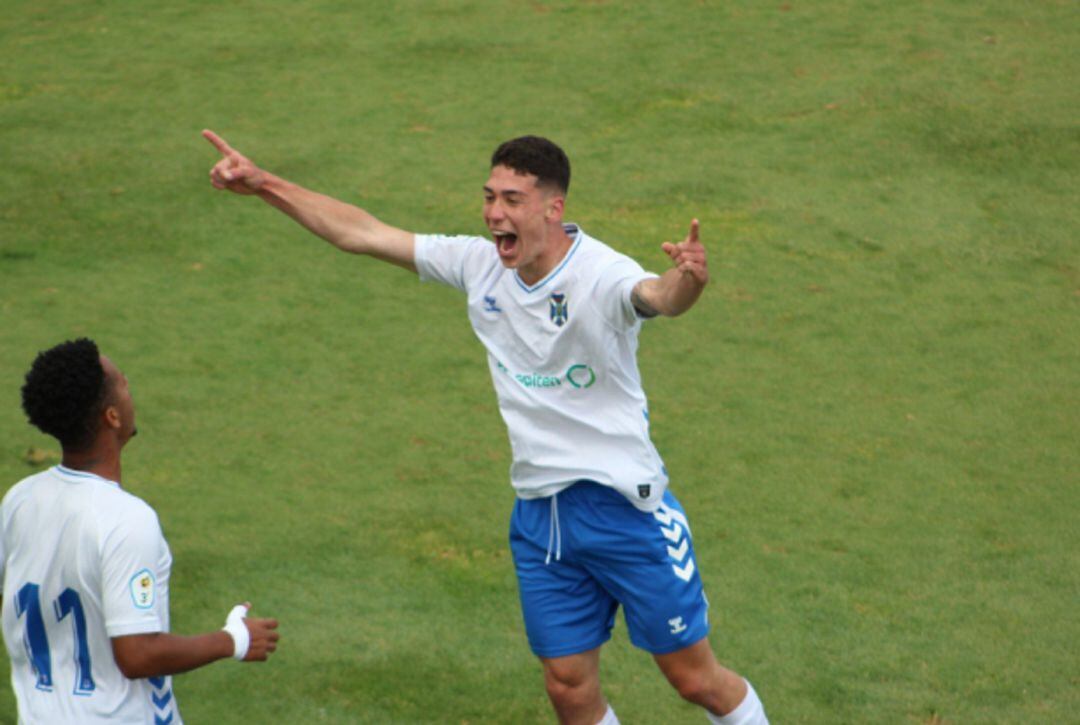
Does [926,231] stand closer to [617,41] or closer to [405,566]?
[617,41]

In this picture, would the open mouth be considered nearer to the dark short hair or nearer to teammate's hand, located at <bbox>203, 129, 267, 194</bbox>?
the dark short hair

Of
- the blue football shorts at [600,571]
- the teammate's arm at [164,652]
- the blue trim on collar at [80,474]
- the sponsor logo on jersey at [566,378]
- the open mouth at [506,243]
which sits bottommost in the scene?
the blue football shorts at [600,571]

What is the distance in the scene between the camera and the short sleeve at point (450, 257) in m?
5.36

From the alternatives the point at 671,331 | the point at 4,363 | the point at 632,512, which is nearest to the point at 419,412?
the point at 671,331

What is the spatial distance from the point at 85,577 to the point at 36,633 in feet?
0.79

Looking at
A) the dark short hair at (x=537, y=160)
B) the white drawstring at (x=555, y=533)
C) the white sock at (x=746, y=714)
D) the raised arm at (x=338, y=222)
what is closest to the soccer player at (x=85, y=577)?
the white drawstring at (x=555, y=533)

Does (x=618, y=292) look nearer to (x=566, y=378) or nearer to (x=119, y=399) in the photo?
(x=566, y=378)

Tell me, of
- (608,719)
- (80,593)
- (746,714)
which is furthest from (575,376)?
(80,593)

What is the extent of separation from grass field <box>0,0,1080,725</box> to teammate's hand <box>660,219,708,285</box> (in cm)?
219

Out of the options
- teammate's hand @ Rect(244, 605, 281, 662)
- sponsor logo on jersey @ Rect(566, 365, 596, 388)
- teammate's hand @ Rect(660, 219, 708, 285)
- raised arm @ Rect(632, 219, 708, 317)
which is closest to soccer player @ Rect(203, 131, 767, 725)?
sponsor logo on jersey @ Rect(566, 365, 596, 388)

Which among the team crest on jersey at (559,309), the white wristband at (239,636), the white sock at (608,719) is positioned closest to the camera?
the white wristband at (239,636)

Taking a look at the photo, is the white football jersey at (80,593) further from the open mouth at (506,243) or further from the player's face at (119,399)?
the open mouth at (506,243)

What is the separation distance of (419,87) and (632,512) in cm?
761

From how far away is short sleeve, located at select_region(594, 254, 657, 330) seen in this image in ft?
16.1
